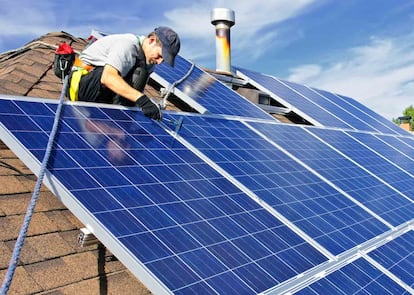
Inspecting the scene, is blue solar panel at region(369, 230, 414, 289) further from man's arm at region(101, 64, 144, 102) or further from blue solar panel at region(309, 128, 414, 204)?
man's arm at region(101, 64, 144, 102)

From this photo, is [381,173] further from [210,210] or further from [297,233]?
[210,210]

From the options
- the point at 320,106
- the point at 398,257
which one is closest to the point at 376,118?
the point at 320,106

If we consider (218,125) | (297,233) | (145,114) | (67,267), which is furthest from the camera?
(218,125)

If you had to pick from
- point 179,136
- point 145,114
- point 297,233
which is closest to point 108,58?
point 145,114

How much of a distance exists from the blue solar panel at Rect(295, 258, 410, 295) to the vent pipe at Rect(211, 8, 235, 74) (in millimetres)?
8644

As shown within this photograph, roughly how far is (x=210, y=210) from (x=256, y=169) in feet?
4.29

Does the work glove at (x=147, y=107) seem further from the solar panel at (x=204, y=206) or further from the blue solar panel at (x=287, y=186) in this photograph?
the blue solar panel at (x=287, y=186)

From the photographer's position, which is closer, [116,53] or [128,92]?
[128,92]

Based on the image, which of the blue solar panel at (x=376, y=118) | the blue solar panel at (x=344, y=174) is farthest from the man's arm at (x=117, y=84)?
the blue solar panel at (x=376, y=118)

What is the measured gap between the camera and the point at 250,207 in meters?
4.10

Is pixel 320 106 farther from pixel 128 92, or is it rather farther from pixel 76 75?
pixel 128 92

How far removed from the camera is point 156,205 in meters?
3.46

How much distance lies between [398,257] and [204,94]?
4.46m

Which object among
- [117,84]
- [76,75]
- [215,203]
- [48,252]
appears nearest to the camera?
[48,252]
